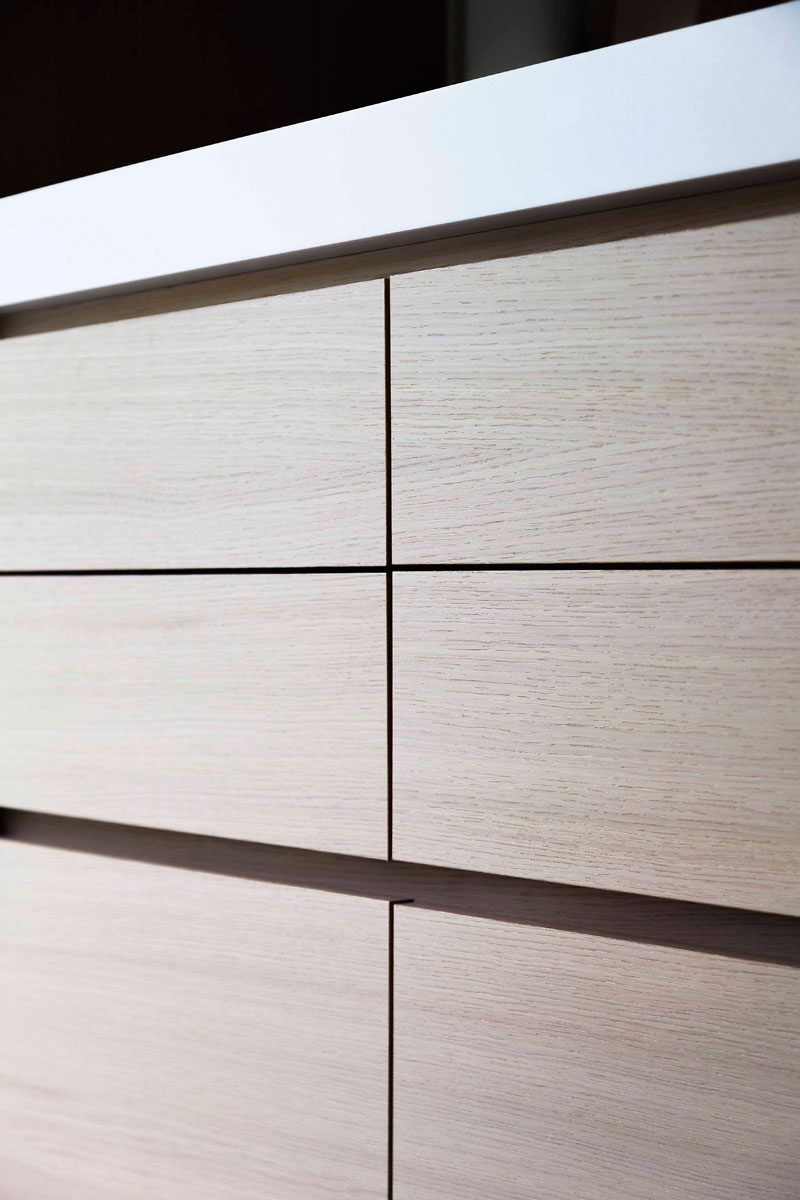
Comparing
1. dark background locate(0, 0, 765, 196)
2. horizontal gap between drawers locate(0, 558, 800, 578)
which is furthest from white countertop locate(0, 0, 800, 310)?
dark background locate(0, 0, 765, 196)

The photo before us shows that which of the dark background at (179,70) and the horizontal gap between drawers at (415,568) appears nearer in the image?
the horizontal gap between drawers at (415,568)

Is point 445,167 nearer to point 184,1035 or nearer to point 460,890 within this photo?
point 460,890

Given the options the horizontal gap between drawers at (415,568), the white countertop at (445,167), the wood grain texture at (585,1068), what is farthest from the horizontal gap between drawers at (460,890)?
the white countertop at (445,167)

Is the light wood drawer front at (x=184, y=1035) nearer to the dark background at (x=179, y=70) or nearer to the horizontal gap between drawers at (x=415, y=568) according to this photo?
the horizontal gap between drawers at (x=415, y=568)

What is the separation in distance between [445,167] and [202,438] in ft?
1.01

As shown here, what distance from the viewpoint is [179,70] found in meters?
1.30

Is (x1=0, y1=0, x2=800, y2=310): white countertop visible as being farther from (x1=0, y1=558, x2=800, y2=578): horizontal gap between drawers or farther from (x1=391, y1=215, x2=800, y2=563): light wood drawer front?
(x1=0, y1=558, x2=800, y2=578): horizontal gap between drawers

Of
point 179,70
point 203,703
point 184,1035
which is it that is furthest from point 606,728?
point 179,70

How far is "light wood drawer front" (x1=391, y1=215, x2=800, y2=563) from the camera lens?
633 millimetres

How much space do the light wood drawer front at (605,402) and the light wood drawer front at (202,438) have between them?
0.14ft

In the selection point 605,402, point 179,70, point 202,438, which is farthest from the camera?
point 179,70

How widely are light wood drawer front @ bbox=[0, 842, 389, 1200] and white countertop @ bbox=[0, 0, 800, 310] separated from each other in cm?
55

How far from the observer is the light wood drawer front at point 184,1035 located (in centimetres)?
80

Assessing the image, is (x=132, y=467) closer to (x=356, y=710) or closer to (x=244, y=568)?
(x=244, y=568)
